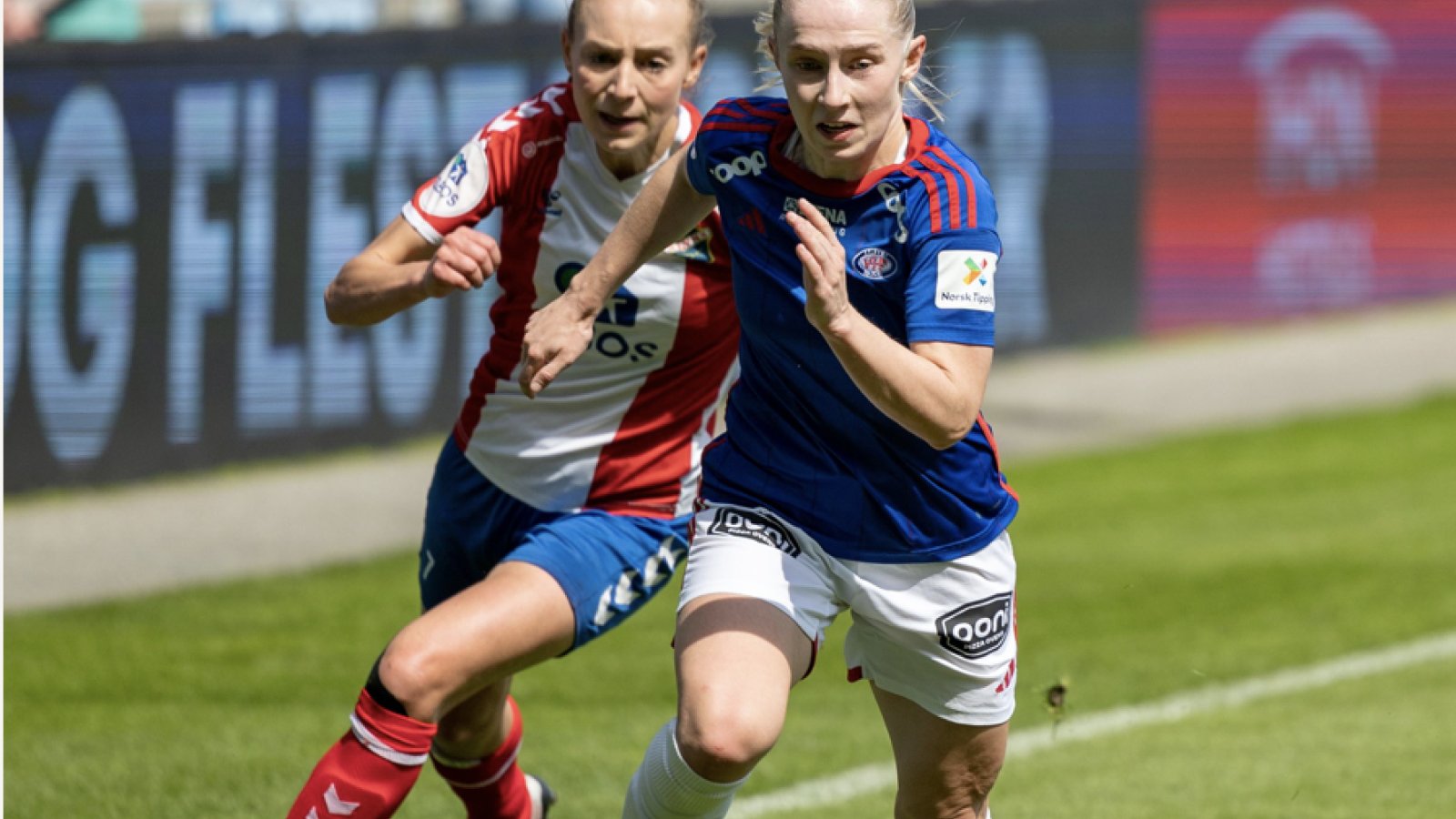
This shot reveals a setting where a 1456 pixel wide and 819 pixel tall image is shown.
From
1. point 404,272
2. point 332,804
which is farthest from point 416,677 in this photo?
point 404,272

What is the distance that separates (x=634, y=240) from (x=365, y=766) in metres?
1.25

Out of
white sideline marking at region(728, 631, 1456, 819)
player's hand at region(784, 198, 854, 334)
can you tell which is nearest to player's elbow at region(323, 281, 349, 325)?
player's hand at region(784, 198, 854, 334)

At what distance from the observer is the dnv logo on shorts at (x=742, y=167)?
4.04 m

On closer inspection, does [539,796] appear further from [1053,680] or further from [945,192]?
[1053,680]

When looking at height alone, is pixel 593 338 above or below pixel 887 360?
below

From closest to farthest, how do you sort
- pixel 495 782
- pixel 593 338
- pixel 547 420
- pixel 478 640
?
1. pixel 478 640
2. pixel 593 338
3. pixel 547 420
4. pixel 495 782

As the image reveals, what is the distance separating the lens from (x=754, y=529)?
4.11 m

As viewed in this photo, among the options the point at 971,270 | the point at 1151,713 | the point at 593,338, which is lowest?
the point at 1151,713

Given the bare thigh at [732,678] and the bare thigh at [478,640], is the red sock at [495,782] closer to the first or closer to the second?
the bare thigh at [478,640]

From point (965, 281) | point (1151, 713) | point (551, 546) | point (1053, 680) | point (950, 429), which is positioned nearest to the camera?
point (950, 429)

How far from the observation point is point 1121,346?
1521 cm

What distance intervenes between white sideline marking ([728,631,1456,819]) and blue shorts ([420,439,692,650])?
1106 mm

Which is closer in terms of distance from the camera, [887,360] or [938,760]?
[887,360]

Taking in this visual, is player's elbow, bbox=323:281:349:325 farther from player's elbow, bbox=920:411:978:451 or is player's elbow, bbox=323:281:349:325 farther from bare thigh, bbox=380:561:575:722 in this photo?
player's elbow, bbox=920:411:978:451
